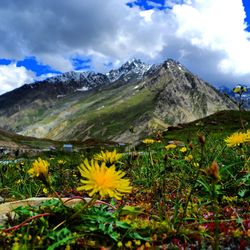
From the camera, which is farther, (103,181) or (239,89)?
(239,89)

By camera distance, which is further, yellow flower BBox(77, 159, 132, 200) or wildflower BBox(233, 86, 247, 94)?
wildflower BBox(233, 86, 247, 94)

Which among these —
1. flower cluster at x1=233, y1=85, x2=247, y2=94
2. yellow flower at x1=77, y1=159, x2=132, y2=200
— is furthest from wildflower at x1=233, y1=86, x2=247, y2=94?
yellow flower at x1=77, y1=159, x2=132, y2=200

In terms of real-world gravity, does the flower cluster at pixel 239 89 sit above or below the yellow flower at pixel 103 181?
above

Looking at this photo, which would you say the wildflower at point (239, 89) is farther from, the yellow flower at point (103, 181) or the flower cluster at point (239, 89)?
the yellow flower at point (103, 181)

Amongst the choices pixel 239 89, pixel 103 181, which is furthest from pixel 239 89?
pixel 103 181

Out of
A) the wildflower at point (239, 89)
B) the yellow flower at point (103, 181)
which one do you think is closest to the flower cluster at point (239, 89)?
the wildflower at point (239, 89)

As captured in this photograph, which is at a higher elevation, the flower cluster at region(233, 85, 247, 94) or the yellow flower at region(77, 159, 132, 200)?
the flower cluster at region(233, 85, 247, 94)

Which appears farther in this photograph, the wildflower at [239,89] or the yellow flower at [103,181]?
the wildflower at [239,89]

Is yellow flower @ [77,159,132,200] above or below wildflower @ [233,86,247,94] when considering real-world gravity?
below

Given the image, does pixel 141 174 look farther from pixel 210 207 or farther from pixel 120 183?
pixel 120 183

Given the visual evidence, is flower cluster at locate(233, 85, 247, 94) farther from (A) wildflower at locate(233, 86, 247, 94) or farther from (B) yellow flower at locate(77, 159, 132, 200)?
(B) yellow flower at locate(77, 159, 132, 200)

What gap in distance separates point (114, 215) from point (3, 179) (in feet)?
17.7

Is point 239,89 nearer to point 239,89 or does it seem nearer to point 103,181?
point 239,89

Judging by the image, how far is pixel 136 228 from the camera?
10.8ft
